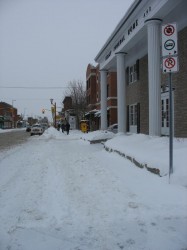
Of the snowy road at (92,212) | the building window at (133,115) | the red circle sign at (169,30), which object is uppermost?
the red circle sign at (169,30)

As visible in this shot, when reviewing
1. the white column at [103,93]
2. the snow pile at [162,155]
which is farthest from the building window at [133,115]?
the snow pile at [162,155]

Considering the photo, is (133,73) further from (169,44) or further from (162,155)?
(169,44)

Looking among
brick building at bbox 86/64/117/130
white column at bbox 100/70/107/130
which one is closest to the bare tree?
brick building at bbox 86/64/117/130

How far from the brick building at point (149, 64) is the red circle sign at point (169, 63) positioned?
3.10 meters

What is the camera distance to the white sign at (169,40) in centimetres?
791

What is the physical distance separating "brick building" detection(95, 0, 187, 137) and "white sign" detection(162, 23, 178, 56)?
3047 mm

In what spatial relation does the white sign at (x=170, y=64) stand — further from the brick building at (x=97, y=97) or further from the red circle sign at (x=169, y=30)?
the brick building at (x=97, y=97)

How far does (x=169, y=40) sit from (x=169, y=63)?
0.54 metres

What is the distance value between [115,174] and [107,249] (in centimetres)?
522

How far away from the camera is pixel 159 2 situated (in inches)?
539

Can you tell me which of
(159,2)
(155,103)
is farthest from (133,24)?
(155,103)

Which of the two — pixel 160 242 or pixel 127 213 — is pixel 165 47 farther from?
pixel 160 242

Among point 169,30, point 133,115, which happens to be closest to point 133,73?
point 133,115

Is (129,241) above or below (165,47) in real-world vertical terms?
below
